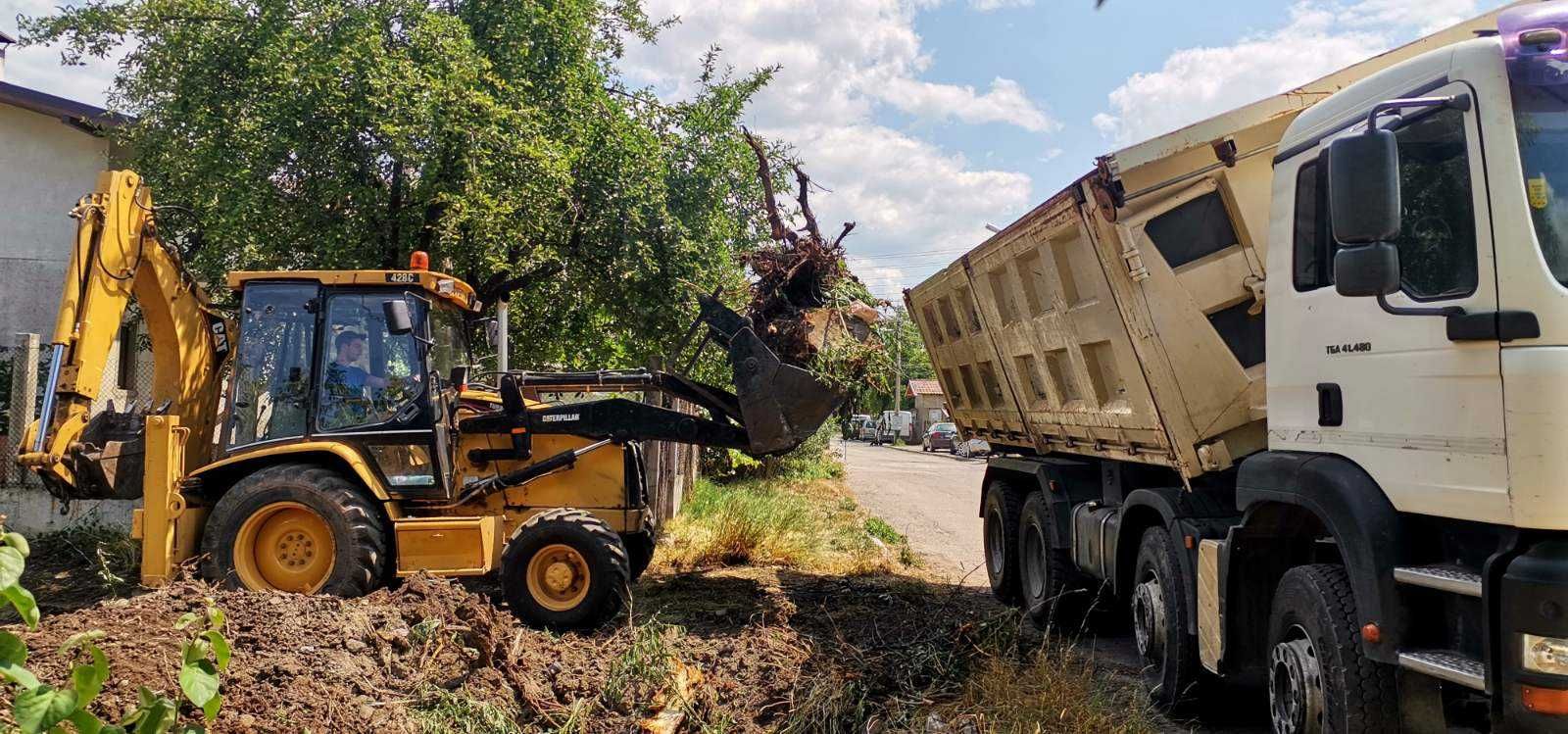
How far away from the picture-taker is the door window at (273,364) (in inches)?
277

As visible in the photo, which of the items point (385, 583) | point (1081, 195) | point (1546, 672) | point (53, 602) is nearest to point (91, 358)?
point (53, 602)

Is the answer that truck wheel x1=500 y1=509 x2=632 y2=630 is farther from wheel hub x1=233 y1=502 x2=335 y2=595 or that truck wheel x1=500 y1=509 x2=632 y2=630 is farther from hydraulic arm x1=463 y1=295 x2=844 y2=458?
wheel hub x1=233 y1=502 x2=335 y2=595

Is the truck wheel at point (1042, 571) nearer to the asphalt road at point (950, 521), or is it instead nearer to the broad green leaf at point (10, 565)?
the asphalt road at point (950, 521)

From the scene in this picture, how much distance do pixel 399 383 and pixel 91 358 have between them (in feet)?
6.85

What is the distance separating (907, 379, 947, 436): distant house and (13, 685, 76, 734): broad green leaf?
1907 inches

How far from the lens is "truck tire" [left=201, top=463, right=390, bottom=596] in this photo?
21.8 feet

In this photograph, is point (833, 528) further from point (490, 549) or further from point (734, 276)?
point (490, 549)

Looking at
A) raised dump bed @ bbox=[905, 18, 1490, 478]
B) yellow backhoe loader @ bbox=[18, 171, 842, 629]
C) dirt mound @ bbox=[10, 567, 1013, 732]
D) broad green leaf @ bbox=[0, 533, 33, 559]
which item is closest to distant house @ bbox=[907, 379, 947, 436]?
yellow backhoe loader @ bbox=[18, 171, 842, 629]

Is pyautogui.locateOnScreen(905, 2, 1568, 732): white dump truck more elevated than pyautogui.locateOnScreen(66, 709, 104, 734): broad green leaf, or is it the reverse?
pyautogui.locateOnScreen(905, 2, 1568, 732): white dump truck

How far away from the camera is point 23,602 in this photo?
194 centimetres

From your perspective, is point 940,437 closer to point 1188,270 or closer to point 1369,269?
point 1188,270

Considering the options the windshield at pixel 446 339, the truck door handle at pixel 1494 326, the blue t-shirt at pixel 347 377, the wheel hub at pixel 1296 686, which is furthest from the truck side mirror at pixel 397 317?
the truck door handle at pixel 1494 326

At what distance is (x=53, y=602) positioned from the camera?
7512 mm

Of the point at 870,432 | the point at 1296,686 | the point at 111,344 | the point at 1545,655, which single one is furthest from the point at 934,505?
the point at 870,432
